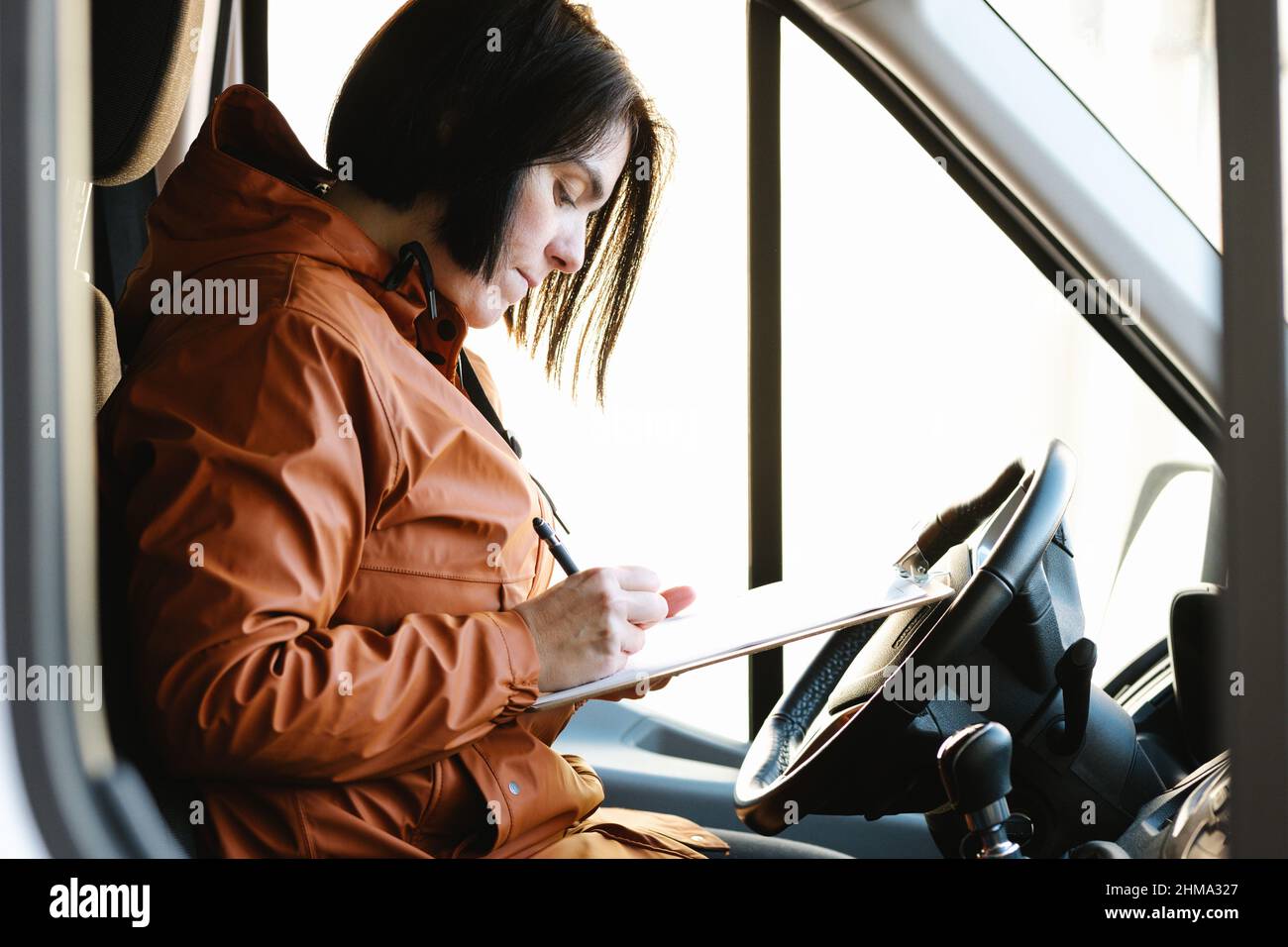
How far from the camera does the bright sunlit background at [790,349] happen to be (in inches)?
77.9

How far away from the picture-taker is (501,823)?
31.8 inches

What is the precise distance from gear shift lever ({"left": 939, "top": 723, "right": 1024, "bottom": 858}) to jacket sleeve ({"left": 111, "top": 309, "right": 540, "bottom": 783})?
0.31m

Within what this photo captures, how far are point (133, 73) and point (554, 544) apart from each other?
0.51 m

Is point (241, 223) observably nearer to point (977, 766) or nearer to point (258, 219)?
point (258, 219)

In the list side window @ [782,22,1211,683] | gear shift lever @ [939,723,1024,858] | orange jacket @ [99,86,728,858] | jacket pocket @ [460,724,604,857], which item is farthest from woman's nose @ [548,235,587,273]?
side window @ [782,22,1211,683]

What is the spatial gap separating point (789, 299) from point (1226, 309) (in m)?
1.67

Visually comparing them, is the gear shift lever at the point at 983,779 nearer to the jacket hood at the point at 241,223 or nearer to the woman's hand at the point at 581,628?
the woman's hand at the point at 581,628

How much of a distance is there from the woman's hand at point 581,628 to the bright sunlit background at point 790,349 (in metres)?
1.09

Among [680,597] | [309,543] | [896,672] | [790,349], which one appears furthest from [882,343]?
[309,543]

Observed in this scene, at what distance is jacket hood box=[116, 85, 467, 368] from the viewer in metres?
0.82

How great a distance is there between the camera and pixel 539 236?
3.08 ft

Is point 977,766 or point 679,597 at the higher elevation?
point 679,597

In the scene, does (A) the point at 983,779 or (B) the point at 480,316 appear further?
(B) the point at 480,316

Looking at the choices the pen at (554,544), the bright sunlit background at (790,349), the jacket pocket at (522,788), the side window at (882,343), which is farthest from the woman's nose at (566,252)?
the side window at (882,343)
